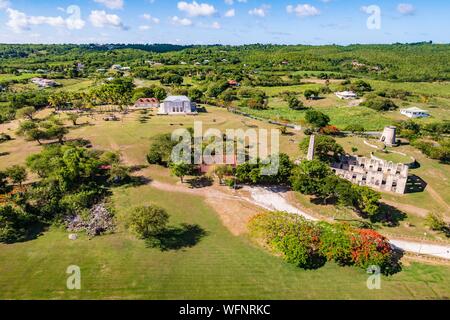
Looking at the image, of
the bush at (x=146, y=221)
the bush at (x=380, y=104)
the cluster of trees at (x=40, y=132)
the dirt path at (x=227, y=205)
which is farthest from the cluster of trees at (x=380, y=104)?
the cluster of trees at (x=40, y=132)

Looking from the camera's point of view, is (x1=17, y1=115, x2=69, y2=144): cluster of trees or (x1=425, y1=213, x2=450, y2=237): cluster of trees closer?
(x1=425, y1=213, x2=450, y2=237): cluster of trees

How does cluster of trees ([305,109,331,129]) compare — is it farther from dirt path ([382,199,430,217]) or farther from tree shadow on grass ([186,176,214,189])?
tree shadow on grass ([186,176,214,189])

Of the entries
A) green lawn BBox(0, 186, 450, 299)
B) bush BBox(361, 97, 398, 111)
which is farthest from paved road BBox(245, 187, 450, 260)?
bush BBox(361, 97, 398, 111)

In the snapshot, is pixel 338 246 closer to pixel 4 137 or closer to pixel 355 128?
pixel 355 128

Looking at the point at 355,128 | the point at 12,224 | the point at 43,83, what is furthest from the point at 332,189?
the point at 43,83

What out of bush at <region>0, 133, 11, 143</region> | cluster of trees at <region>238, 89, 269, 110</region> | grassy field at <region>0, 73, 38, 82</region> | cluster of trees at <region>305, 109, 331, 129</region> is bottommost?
bush at <region>0, 133, 11, 143</region>

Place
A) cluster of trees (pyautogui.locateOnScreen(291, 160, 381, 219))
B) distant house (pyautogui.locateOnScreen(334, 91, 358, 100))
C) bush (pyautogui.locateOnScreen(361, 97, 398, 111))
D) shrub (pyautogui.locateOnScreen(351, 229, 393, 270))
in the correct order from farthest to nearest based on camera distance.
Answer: distant house (pyautogui.locateOnScreen(334, 91, 358, 100)) → bush (pyautogui.locateOnScreen(361, 97, 398, 111)) → cluster of trees (pyautogui.locateOnScreen(291, 160, 381, 219)) → shrub (pyautogui.locateOnScreen(351, 229, 393, 270))

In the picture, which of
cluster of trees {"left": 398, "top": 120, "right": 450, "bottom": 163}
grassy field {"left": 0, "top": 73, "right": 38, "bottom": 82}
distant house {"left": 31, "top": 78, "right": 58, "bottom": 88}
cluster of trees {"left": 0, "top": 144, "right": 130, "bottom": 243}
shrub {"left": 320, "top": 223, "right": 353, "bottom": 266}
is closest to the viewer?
shrub {"left": 320, "top": 223, "right": 353, "bottom": 266}
